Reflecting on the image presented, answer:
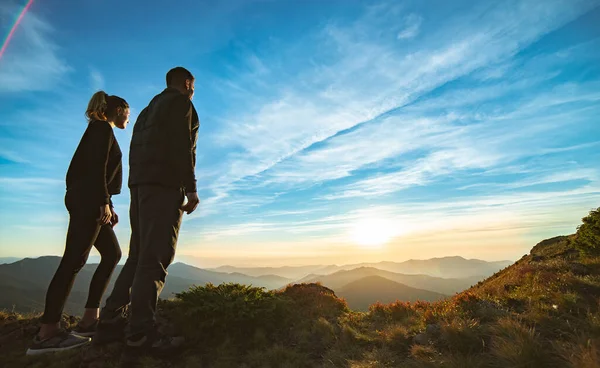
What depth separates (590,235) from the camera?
8.33 metres

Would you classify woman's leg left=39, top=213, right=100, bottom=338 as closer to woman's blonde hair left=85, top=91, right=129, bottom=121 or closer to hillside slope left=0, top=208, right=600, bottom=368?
hillside slope left=0, top=208, right=600, bottom=368

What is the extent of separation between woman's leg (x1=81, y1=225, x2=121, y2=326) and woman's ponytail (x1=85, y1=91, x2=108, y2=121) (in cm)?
174

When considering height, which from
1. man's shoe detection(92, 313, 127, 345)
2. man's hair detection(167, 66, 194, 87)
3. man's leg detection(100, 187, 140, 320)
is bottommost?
man's shoe detection(92, 313, 127, 345)

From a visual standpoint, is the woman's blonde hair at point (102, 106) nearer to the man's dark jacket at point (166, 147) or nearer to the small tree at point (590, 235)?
the man's dark jacket at point (166, 147)

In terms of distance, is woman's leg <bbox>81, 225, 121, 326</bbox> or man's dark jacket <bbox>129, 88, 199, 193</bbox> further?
woman's leg <bbox>81, 225, 121, 326</bbox>

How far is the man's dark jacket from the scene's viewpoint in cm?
391

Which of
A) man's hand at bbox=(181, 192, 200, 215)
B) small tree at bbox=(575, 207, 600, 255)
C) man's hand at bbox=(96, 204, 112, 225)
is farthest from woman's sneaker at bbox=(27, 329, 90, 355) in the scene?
small tree at bbox=(575, 207, 600, 255)

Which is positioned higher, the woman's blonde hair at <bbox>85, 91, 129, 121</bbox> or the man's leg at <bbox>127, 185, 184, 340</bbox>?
the woman's blonde hair at <bbox>85, 91, 129, 121</bbox>

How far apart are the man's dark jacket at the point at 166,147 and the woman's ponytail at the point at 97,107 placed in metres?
1.04

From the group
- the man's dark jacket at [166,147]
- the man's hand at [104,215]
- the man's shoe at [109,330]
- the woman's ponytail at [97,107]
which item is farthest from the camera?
the woman's ponytail at [97,107]

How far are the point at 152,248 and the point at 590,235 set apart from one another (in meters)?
10.9

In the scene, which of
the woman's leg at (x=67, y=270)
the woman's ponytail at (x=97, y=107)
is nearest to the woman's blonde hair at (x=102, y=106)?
the woman's ponytail at (x=97, y=107)

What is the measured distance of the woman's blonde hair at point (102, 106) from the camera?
4.68m

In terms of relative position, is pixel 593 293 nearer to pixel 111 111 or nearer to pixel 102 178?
pixel 102 178
